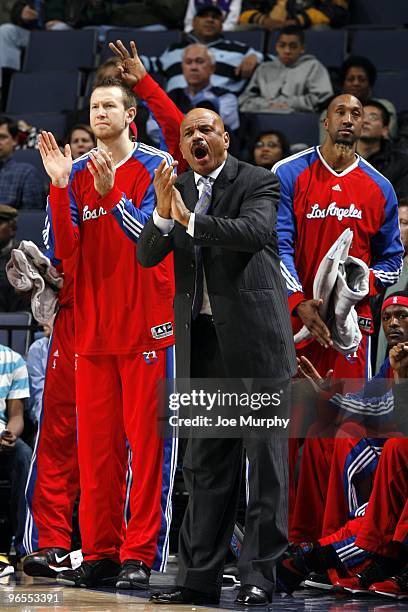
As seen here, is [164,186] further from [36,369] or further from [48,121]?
[48,121]

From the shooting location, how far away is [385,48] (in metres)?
9.10

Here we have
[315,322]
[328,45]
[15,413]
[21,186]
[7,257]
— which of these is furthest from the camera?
[328,45]

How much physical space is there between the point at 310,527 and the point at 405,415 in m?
0.62

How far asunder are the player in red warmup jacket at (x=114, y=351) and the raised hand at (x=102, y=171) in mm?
46

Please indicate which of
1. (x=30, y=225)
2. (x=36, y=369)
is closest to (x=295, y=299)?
(x=36, y=369)

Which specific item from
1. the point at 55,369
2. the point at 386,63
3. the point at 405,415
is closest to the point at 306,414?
the point at 405,415

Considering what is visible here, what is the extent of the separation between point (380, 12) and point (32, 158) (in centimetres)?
323

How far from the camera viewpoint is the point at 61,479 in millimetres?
4965

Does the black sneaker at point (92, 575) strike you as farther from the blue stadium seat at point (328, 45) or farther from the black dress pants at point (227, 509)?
the blue stadium seat at point (328, 45)

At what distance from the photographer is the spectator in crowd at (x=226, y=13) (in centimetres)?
986

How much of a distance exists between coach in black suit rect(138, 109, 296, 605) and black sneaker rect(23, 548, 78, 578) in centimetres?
97

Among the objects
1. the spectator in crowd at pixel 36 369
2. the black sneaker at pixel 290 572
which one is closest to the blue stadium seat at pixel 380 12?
the spectator in crowd at pixel 36 369

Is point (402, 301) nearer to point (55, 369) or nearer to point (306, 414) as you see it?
point (306, 414)

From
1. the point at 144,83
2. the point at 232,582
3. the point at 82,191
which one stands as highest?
the point at 144,83
